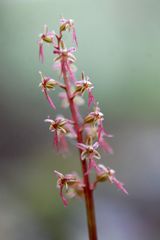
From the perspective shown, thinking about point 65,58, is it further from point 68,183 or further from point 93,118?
point 68,183

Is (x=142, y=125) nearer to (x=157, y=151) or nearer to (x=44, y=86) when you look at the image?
(x=157, y=151)

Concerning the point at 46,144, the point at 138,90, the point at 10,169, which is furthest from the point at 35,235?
the point at 138,90

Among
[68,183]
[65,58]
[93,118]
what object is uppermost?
[65,58]

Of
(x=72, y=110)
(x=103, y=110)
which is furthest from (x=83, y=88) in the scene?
(x=103, y=110)

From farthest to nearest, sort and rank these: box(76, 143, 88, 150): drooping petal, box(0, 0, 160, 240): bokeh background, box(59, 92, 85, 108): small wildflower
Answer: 1. box(0, 0, 160, 240): bokeh background
2. box(59, 92, 85, 108): small wildflower
3. box(76, 143, 88, 150): drooping petal

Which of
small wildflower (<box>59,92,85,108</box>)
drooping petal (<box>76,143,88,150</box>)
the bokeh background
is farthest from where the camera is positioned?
the bokeh background

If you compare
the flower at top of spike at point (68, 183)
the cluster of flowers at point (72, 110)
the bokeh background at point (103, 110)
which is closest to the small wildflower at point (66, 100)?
the cluster of flowers at point (72, 110)

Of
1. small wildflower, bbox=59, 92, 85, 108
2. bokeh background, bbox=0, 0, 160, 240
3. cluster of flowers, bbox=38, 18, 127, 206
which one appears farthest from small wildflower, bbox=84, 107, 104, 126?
bokeh background, bbox=0, 0, 160, 240

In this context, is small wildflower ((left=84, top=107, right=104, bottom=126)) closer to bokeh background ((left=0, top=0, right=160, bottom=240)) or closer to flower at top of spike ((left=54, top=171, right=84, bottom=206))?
flower at top of spike ((left=54, top=171, right=84, bottom=206))
